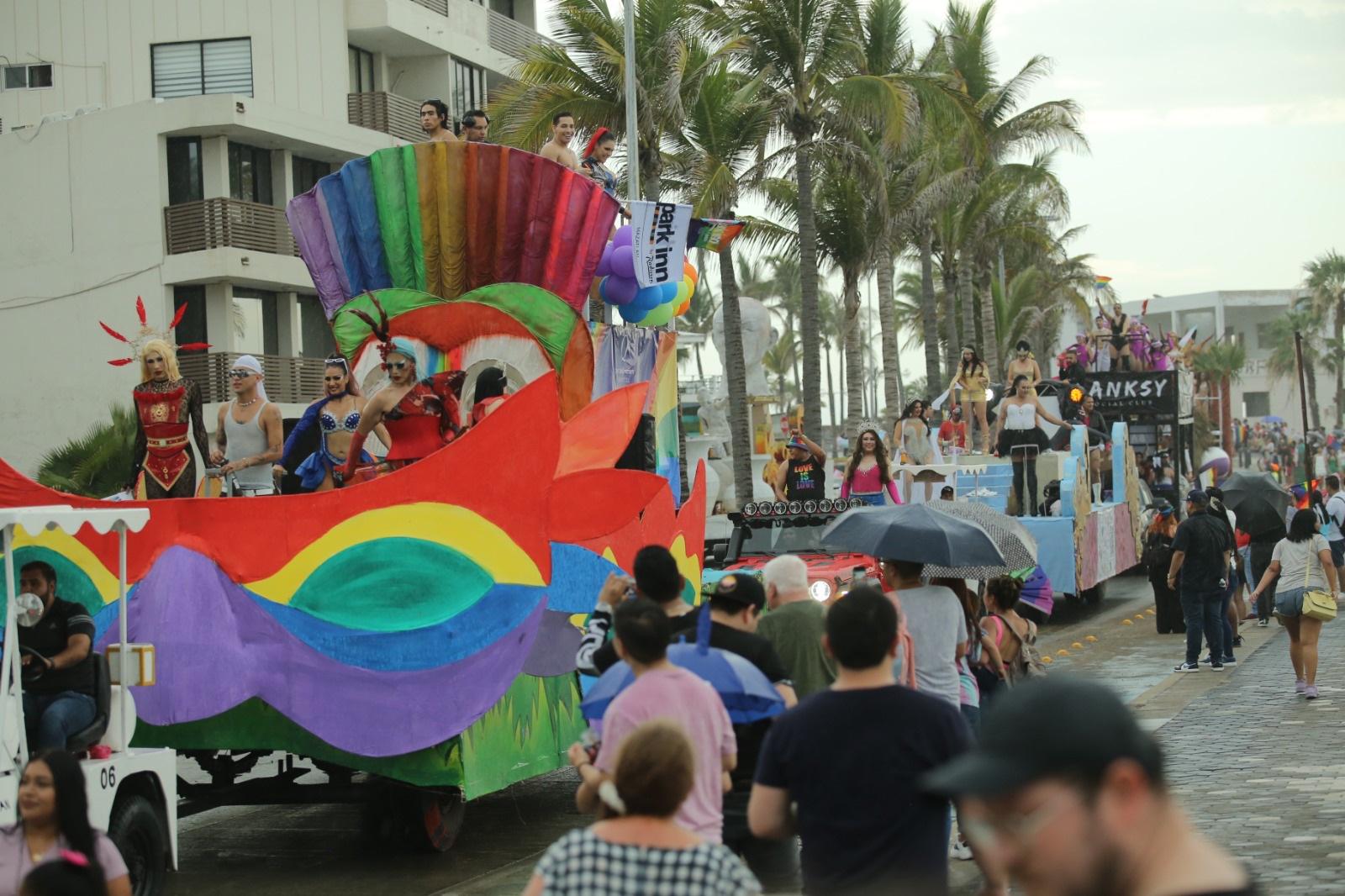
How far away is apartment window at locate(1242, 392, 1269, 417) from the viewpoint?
400ft

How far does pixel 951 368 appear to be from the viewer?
163ft

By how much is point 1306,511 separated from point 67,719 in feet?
33.4

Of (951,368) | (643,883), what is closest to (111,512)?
(643,883)

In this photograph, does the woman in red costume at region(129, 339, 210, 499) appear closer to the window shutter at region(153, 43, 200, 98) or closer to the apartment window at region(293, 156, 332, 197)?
the apartment window at region(293, 156, 332, 197)

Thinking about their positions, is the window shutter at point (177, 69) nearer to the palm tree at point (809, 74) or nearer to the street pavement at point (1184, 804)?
the palm tree at point (809, 74)

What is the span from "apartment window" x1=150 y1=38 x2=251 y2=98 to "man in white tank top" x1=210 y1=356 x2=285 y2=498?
26.1 m

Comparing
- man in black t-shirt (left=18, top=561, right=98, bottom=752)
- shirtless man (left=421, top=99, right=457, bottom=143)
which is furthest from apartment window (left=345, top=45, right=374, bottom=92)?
man in black t-shirt (left=18, top=561, right=98, bottom=752)

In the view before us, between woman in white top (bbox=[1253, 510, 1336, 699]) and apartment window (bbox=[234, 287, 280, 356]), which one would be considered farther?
apartment window (bbox=[234, 287, 280, 356])

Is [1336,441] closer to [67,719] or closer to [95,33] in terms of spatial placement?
[95,33]

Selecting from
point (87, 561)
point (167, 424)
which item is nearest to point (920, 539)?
point (87, 561)

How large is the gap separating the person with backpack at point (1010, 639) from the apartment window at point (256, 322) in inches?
1040

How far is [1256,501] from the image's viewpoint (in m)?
19.3

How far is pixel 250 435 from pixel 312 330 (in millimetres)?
25634

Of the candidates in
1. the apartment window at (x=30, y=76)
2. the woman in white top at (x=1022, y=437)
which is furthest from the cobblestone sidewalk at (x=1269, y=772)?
the apartment window at (x=30, y=76)
